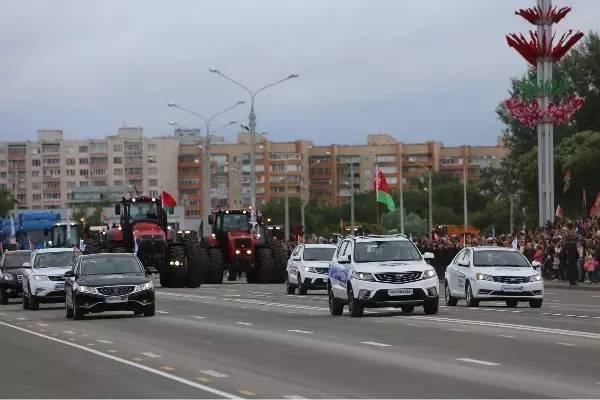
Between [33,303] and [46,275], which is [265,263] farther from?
[46,275]

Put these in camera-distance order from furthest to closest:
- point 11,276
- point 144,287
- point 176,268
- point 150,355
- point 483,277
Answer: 1. point 176,268
2. point 11,276
3. point 483,277
4. point 144,287
5. point 150,355

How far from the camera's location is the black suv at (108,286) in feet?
110

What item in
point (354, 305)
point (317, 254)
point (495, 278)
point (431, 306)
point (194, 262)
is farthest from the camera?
point (194, 262)

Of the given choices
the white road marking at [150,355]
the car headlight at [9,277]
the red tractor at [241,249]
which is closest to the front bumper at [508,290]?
the white road marking at [150,355]

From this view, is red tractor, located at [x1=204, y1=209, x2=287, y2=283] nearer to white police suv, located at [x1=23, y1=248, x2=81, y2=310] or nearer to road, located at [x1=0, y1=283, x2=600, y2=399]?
white police suv, located at [x1=23, y1=248, x2=81, y2=310]

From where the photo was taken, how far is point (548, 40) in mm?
70312

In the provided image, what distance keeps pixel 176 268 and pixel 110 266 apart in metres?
21.9

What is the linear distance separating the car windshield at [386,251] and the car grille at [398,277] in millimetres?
676

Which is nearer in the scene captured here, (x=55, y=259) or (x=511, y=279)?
(x=511, y=279)

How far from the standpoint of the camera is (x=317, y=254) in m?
49.5

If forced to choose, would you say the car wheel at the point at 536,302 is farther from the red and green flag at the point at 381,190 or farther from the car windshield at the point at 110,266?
the red and green flag at the point at 381,190

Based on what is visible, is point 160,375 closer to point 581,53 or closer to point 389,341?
point 389,341

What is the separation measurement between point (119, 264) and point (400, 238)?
627cm

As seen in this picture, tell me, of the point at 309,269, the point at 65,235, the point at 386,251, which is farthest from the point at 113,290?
the point at 65,235
